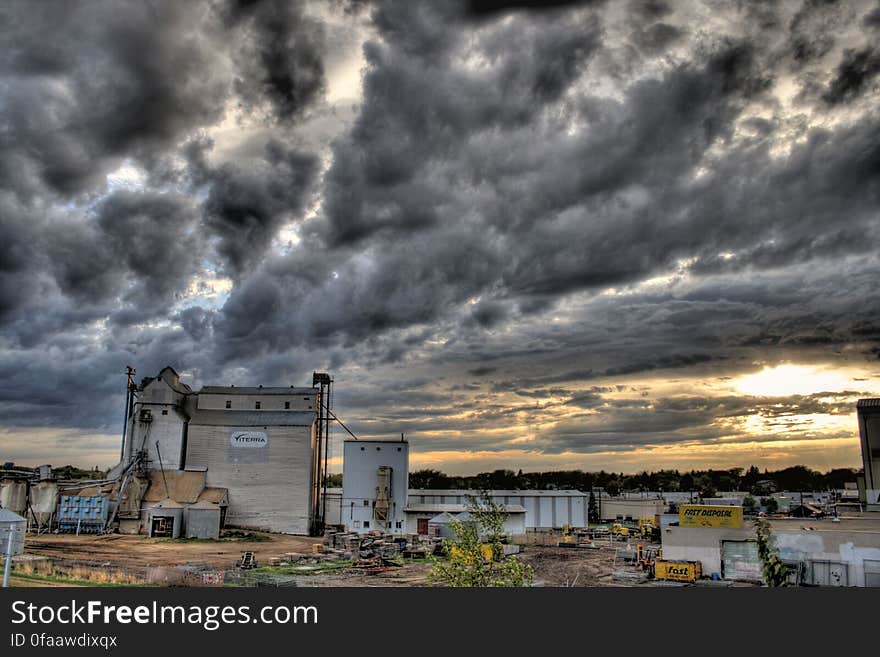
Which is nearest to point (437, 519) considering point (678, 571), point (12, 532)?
point (678, 571)

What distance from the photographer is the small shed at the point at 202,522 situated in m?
53.6

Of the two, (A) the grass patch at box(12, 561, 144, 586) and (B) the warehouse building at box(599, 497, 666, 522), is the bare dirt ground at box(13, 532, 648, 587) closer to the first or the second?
(A) the grass patch at box(12, 561, 144, 586)

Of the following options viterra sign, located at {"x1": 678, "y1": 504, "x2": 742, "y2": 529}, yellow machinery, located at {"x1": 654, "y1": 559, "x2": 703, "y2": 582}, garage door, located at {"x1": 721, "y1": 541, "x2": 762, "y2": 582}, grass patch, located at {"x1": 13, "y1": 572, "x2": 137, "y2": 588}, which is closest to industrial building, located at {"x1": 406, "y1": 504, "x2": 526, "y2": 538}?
viterra sign, located at {"x1": 678, "y1": 504, "x2": 742, "y2": 529}

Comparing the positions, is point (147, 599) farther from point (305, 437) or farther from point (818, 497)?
point (818, 497)

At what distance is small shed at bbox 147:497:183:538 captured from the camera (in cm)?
5428

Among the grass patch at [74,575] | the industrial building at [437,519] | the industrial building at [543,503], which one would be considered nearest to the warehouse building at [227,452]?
the industrial building at [437,519]

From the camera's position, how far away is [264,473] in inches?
2397

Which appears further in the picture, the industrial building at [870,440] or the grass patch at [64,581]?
the industrial building at [870,440]

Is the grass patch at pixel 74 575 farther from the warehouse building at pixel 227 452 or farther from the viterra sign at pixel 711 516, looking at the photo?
the viterra sign at pixel 711 516

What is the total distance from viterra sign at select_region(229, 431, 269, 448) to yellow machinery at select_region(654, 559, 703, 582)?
118 ft

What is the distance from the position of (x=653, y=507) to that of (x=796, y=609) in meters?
65.9

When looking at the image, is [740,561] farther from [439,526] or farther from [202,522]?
[202,522]

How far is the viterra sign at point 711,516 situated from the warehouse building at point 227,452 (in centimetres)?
3190

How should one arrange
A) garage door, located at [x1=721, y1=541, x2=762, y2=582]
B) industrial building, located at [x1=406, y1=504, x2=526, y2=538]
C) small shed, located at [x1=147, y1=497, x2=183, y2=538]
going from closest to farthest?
garage door, located at [x1=721, y1=541, x2=762, y2=582] → small shed, located at [x1=147, y1=497, x2=183, y2=538] → industrial building, located at [x1=406, y1=504, x2=526, y2=538]
